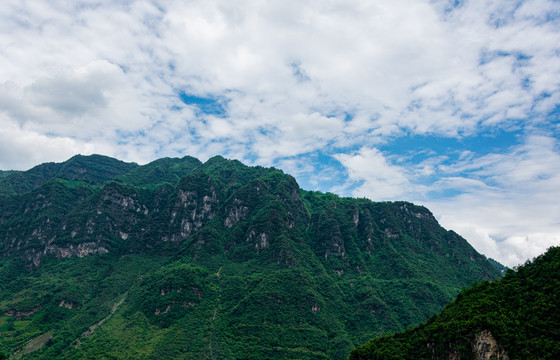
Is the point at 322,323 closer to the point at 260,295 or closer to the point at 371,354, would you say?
the point at 260,295

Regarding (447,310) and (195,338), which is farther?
(195,338)

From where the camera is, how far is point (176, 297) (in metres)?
153

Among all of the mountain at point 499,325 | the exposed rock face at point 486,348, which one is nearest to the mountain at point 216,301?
the mountain at point 499,325

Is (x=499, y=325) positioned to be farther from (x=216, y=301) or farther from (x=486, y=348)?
(x=216, y=301)

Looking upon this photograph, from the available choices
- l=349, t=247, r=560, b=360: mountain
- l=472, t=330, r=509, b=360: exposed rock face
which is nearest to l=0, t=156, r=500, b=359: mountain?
l=349, t=247, r=560, b=360: mountain

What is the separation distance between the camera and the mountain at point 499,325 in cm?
5569

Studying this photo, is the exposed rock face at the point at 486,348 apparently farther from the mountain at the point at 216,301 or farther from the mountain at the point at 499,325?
the mountain at the point at 216,301

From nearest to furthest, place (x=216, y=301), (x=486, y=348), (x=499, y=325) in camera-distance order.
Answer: (x=486, y=348)
(x=499, y=325)
(x=216, y=301)

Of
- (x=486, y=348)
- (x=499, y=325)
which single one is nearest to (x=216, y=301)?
(x=486, y=348)

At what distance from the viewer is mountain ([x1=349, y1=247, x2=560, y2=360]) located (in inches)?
2192

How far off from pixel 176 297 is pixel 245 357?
156 feet

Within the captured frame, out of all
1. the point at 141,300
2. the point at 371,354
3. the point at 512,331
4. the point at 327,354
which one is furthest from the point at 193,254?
the point at 512,331

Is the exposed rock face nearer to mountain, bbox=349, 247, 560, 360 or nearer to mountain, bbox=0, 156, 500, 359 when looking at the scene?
mountain, bbox=349, 247, 560, 360

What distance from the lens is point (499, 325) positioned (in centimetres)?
5844
